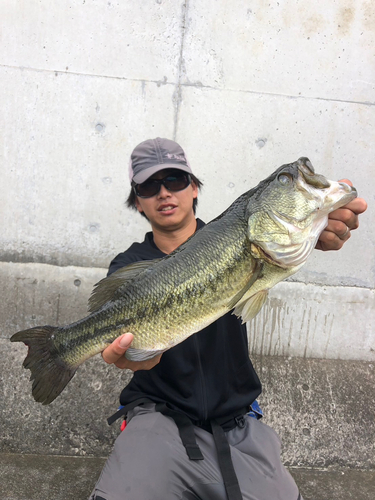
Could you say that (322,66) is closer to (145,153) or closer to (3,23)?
(145,153)

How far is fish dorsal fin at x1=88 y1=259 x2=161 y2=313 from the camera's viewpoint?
7.77 ft

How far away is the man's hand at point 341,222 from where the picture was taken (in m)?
2.19

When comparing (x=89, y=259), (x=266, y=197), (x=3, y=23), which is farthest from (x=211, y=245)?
(x=3, y=23)

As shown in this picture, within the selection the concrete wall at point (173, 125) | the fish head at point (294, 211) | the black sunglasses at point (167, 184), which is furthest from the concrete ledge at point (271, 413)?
the fish head at point (294, 211)

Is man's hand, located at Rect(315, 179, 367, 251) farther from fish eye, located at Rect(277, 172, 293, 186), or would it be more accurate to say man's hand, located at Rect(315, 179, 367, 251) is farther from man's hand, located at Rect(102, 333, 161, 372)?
man's hand, located at Rect(102, 333, 161, 372)

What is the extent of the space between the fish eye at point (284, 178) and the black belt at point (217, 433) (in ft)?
4.39

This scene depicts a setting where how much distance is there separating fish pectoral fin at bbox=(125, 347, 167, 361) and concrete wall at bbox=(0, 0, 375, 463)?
177 centimetres

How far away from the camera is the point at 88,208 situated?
405cm

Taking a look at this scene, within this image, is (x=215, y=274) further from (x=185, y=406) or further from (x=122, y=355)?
(x=185, y=406)

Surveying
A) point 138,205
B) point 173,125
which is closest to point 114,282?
point 138,205

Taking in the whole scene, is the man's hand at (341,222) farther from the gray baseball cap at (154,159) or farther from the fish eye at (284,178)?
the gray baseball cap at (154,159)

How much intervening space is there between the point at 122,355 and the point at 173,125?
2.35 m

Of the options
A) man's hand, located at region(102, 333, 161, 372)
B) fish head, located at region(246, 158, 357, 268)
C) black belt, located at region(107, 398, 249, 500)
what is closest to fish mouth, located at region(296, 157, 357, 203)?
fish head, located at region(246, 158, 357, 268)

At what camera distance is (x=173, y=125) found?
4.01m
